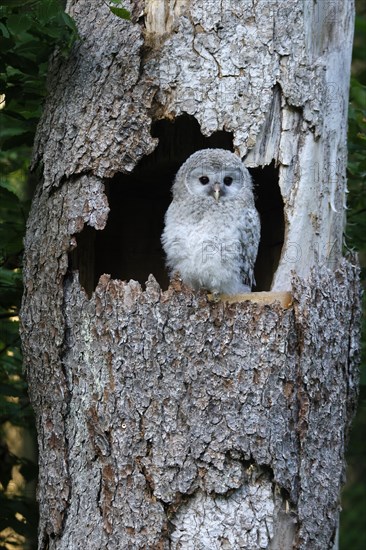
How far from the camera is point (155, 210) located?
5.27 m

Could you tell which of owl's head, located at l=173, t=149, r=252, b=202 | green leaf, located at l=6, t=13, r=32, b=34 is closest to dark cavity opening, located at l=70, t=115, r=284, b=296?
owl's head, located at l=173, t=149, r=252, b=202

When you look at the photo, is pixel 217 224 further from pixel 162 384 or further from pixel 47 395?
pixel 47 395

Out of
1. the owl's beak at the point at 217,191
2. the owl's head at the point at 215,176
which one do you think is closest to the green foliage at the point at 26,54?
the owl's head at the point at 215,176

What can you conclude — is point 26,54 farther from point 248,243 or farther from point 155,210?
point 248,243

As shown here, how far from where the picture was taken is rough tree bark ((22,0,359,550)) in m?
3.52

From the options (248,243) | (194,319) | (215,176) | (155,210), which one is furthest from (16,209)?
(194,319)

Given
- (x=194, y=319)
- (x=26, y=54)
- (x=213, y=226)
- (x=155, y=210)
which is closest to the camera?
(x=194, y=319)

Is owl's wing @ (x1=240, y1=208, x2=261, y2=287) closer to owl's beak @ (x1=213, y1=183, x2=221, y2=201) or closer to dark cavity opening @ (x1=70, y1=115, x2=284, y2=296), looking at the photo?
owl's beak @ (x1=213, y1=183, x2=221, y2=201)

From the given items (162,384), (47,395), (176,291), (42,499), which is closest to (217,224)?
(176,291)

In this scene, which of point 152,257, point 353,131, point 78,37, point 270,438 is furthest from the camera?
point 152,257

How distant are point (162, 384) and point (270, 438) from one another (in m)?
0.48

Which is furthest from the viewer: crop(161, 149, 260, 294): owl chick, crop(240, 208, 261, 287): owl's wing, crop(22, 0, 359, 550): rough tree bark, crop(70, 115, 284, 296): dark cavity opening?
crop(70, 115, 284, 296): dark cavity opening

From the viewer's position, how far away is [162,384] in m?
3.57

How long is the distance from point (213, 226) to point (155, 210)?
4.38ft
